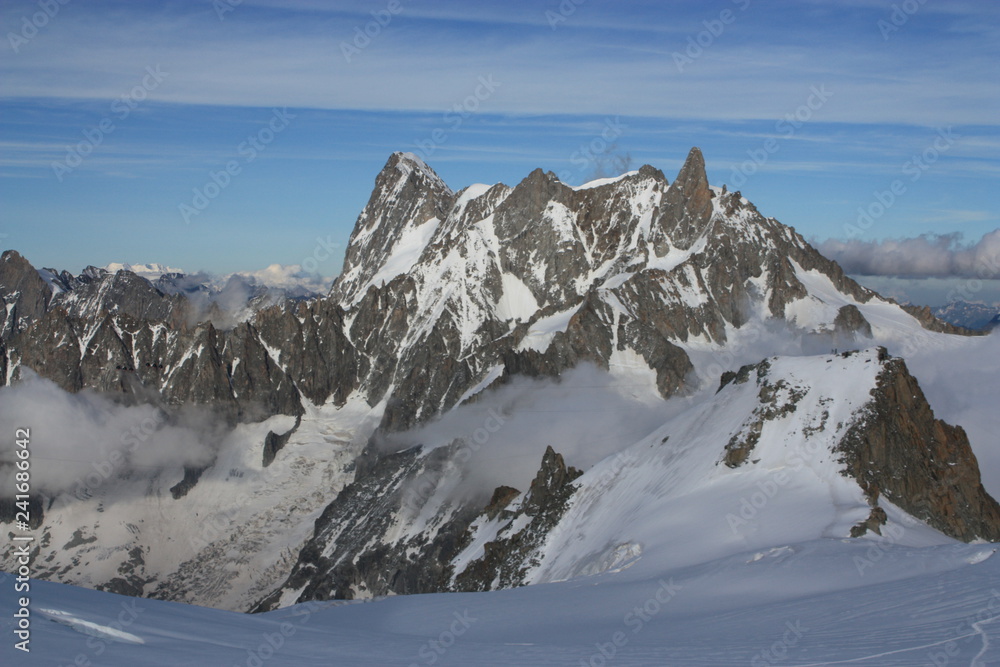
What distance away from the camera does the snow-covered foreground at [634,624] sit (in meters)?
23.3

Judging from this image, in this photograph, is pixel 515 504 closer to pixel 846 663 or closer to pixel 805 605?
pixel 805 605

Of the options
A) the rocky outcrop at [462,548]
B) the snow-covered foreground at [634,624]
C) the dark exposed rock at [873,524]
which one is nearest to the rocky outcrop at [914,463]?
the dark exposed rock at [873,524]

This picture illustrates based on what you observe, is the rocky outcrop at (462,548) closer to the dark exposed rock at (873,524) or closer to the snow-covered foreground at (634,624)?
the dark exposed rock at (873,524)

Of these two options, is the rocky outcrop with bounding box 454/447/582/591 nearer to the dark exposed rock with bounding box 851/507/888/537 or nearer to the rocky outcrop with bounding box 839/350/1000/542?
the rocky outcrop with bounding box 839/350/1000/542

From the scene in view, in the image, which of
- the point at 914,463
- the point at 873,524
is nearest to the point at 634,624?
the point at 873,524

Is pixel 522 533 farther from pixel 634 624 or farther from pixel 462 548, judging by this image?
pixel 634 624

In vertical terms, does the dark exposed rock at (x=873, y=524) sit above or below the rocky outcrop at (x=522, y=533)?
above

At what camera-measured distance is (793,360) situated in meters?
79.1

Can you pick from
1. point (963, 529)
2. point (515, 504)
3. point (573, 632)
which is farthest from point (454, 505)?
point (573, 632)

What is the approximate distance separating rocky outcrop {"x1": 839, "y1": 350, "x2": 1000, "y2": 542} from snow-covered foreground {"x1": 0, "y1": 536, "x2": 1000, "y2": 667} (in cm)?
2307

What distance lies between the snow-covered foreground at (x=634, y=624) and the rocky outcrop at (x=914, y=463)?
2307 cm

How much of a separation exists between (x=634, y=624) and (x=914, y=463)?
42.0m

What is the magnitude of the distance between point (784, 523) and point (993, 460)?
76745 mm

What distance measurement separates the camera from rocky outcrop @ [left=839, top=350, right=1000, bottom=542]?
64938 mm
